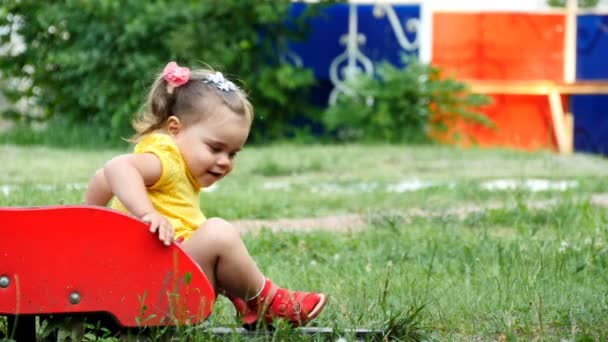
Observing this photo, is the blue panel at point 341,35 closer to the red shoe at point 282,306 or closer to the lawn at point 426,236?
the lawn at point 426,236

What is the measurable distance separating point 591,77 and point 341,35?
2.74m

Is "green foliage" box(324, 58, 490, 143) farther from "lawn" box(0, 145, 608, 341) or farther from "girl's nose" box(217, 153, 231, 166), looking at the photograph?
"girl's nose" box(217, 153, 231, 166)

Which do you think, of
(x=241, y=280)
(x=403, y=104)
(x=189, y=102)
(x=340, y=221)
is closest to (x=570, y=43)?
(x=403, y=104)

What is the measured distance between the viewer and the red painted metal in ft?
9.30

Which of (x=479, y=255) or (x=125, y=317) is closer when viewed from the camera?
(x=125, y=317)

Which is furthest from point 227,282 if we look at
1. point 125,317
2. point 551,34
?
point 551,34

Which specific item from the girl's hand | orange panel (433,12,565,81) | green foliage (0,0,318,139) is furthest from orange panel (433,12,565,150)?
the girl's hand

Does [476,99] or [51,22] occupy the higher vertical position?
[51,22]

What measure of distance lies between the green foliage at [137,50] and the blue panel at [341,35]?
0.30 metres

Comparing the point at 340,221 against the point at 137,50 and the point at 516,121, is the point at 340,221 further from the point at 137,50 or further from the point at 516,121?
the point at 516,121

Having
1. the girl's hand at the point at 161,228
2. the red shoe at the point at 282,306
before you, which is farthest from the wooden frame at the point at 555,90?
the girl's hand at the point at 161,228

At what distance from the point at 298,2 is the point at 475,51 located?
196cm

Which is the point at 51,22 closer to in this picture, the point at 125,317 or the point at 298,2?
the point at 298,2

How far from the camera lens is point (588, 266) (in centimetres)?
439
